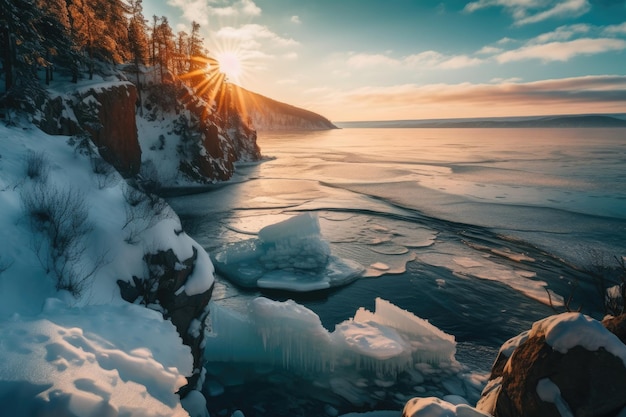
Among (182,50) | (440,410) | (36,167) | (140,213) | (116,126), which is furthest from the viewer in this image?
(182,50)

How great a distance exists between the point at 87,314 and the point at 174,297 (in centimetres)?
290

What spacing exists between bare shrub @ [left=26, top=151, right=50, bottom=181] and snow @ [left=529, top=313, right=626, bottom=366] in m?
13.3

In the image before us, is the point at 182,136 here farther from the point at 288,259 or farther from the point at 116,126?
the point at 288,259

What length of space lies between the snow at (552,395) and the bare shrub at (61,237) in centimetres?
896

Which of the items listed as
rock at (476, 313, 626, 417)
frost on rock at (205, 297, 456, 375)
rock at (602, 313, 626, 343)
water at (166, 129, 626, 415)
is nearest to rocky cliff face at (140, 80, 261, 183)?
water at (166, 129, 626, 415)

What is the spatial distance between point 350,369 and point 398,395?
5.61 ft

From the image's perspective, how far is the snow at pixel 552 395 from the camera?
4855 mm

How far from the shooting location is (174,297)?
343 inches

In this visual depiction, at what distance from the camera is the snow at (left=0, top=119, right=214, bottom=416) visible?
3768 millimetres

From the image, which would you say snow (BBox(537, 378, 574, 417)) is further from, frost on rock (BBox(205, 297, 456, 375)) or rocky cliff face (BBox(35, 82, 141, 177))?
rocky cliff face (BBox(35, 82, 141, 177))

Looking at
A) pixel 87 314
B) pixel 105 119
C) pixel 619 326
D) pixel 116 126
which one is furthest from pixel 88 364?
pixel 116 126

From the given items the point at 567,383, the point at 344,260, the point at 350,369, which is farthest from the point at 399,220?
the point at 567,383

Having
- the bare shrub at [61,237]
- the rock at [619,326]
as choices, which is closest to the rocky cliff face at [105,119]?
the bare shrub at [61,237]

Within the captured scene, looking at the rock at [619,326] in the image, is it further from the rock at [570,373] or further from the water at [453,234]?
the water at [453,234]
